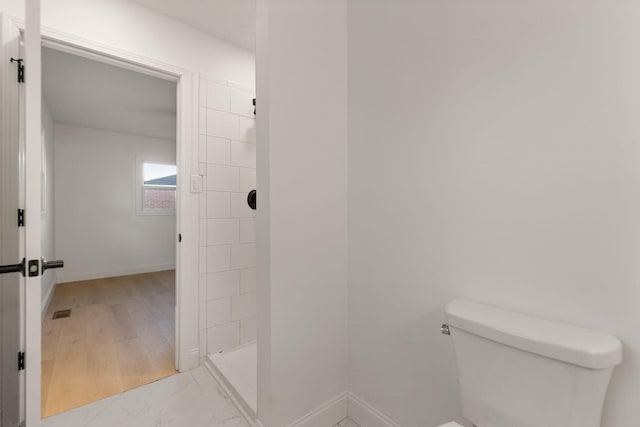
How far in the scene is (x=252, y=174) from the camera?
2.34 metres

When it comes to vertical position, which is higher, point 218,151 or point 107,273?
point 218,151

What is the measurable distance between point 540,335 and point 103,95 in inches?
173

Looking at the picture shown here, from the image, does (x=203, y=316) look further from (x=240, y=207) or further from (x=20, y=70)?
(x=20, y=70)

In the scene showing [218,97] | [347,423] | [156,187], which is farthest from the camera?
[156,187]

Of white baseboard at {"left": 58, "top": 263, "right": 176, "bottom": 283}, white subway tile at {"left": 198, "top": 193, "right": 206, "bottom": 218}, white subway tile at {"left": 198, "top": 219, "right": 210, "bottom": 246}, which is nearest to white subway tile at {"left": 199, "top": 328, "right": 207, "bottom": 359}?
white subway tile at {"left": 198, "top": 219, "right": 210, "bottom": 246}

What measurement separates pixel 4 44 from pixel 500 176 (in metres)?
2.29

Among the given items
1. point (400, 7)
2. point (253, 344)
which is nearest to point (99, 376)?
point (253, 344)

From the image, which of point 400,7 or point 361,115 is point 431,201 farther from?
point 400,7

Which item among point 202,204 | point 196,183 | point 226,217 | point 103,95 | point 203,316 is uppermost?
point 103,95

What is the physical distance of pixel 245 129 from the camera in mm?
2281

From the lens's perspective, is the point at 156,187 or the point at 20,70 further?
the point at 156,187

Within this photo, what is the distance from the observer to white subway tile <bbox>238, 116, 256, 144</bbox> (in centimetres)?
225

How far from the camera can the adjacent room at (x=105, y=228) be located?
206 cm

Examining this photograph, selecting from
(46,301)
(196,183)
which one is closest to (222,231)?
(196,183)
